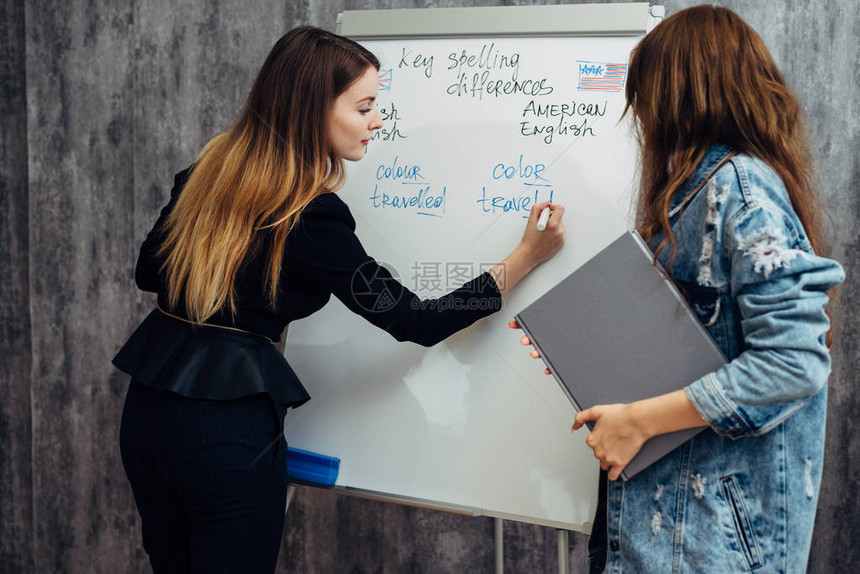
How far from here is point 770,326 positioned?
0.70 m

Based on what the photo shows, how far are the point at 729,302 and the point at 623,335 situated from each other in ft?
0.44

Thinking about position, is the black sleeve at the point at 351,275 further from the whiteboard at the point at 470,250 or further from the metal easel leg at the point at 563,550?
the metal easel leg at the point at 563,550

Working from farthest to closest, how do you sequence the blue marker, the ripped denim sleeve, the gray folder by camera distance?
the blue marker < the gray folder < the ripped denim sleeve

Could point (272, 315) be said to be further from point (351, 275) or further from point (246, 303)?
point (351, 275)

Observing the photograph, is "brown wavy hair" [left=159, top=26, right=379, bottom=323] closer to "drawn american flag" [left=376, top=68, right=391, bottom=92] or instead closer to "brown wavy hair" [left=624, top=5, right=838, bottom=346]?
"drawn american flag" [left=376, top=68, right=391, bottom=92]

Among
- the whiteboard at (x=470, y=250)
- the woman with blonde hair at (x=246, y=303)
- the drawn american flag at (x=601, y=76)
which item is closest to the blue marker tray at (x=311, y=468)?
the whiteboard at (x=470, y=250)

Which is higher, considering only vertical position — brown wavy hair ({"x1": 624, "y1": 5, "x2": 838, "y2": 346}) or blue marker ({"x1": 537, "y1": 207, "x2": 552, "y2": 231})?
brown wavy hair ({"x1": 624, "y1": 5, "x2": 838, "y2": 346})

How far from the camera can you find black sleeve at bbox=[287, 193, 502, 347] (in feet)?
3.32

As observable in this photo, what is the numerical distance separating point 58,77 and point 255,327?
52.4 inches

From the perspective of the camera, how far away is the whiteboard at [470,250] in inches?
46.1

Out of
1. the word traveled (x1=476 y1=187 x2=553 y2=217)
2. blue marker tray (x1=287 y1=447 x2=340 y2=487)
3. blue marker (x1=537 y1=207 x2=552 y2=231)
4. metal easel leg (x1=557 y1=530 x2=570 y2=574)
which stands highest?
the word traveled (x1=476 y1=187 x2=553 y2=217)

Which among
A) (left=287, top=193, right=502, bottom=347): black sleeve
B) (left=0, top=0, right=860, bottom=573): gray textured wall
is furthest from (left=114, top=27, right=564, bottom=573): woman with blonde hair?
(left=0, top=0, right=860, bottom=573): gray textured wall

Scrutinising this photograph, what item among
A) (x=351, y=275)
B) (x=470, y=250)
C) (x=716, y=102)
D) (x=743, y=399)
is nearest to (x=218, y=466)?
(x=351, y=275)

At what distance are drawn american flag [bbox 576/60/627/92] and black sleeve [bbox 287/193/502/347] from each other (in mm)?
479
